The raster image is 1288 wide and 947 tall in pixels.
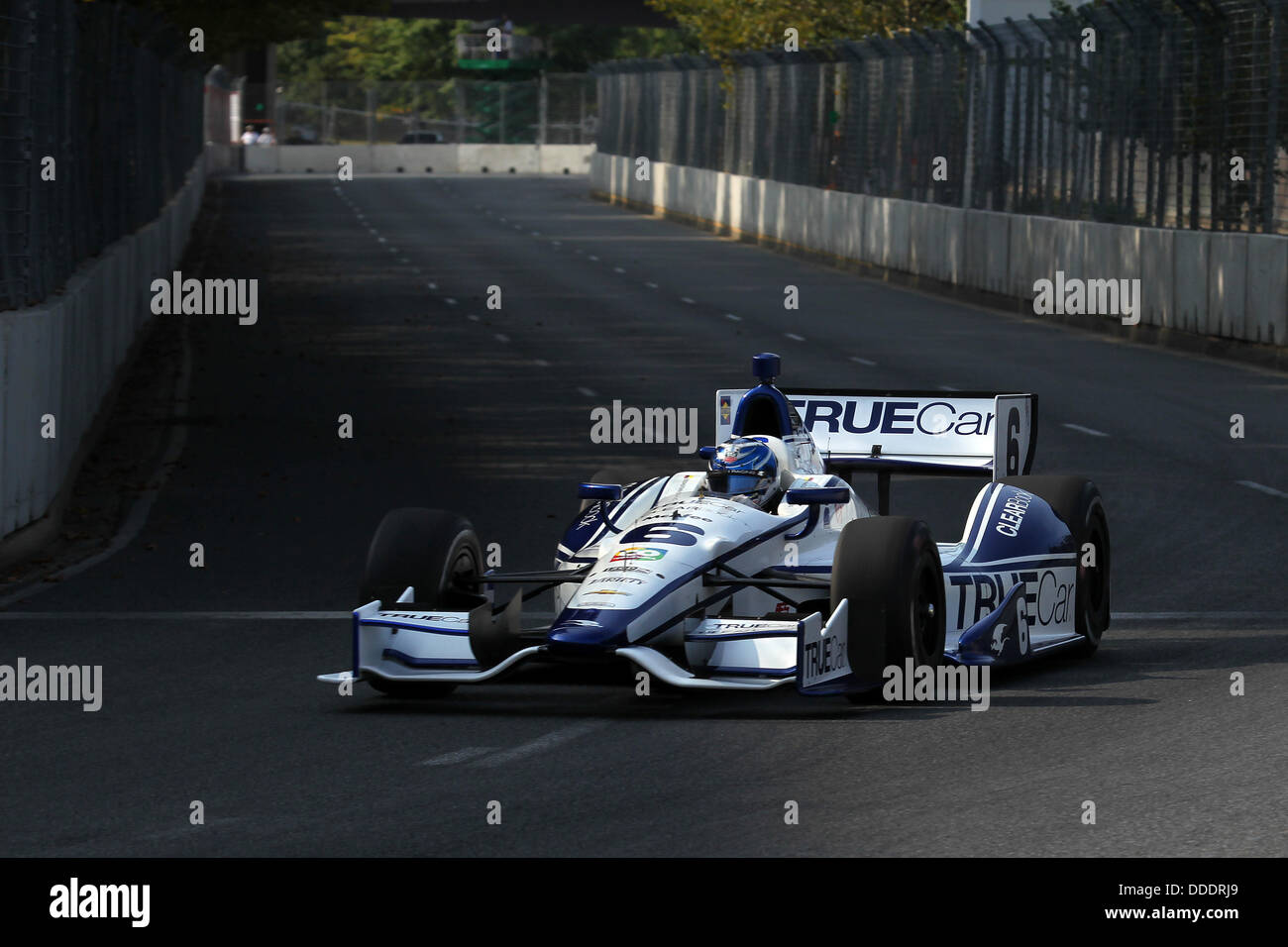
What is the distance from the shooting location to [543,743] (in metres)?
9.07

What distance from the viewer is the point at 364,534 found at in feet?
49.2

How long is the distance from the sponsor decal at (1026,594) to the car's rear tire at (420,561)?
82.0 inches

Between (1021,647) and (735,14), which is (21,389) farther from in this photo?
(735,14)

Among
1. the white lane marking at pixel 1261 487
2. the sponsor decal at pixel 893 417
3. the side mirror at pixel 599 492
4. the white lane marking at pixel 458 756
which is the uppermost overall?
the sponsor decal at pixel 893 417

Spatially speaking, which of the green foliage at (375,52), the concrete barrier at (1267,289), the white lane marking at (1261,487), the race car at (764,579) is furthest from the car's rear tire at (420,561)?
the green foliage at (375,52)

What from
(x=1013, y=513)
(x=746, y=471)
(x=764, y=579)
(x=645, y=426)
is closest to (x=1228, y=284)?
(x=645, y=426)

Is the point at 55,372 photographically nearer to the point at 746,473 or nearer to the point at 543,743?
the point at 746,473

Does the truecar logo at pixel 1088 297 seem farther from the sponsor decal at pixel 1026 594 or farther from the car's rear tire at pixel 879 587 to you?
the car's rear tire at pixel 879 587

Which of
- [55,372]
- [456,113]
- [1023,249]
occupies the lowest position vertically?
[55,372]

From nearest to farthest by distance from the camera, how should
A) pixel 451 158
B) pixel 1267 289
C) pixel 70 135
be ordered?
pixel 70 135 → pixel 1267 289 → pixel 451 158

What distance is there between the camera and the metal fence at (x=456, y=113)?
108125 millimetres

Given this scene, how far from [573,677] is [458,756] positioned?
4.92 ft
